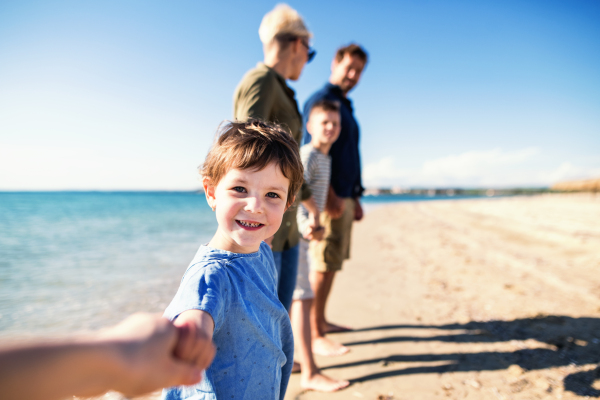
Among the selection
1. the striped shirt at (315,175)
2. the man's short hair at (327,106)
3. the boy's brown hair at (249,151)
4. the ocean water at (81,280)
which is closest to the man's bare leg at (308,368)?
the striped shirt at (315,175)

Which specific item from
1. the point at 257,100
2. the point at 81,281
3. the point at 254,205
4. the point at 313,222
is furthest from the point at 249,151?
the point at 81,281

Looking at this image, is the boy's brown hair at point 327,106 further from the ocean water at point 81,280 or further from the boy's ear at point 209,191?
the ocean water at point 81,280

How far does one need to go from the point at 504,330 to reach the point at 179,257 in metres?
5.78

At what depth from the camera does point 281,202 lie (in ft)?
3.81

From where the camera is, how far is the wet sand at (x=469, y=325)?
2.28 m

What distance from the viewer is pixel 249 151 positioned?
42.6 inches

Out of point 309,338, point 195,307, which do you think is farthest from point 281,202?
point 309,338

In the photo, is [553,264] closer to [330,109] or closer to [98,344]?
[330,109]

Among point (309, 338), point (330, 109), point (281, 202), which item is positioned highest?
point (330, 109)

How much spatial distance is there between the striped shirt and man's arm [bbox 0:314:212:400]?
6.08ft

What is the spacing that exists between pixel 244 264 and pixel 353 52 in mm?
2754

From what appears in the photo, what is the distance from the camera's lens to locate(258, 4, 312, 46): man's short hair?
212cm

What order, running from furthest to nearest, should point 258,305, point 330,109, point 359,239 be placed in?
point 359,239, point 330,109, point 258,305

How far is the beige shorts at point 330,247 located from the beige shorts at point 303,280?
9.4 inches
